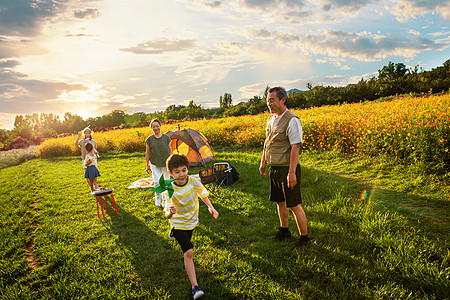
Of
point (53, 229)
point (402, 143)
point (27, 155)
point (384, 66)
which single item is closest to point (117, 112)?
point (27, 155)

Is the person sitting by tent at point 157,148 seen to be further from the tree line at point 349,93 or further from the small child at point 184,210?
the tree line at point 349,93

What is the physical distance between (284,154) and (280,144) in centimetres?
16

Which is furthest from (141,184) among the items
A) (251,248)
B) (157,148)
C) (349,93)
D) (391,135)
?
(349,93)

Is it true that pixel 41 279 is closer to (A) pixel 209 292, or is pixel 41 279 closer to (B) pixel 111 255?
(B) pixel 111 255

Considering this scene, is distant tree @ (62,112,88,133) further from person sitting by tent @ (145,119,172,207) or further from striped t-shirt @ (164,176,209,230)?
striped t-shirt @ (164,176,209,230)

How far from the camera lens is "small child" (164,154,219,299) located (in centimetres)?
281

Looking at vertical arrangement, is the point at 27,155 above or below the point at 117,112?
below

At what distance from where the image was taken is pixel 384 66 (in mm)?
40531

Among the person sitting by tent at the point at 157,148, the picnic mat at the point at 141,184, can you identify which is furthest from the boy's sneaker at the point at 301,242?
the picnic mat at the point at 141,184

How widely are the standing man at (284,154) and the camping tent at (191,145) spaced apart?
255 inches

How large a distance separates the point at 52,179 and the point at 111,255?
8.38 metres

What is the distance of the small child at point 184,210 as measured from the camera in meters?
2.81

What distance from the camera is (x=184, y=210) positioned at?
2926 millimetres

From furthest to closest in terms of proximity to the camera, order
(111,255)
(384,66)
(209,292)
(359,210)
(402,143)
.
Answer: (384,66), (402,143), (359,210), (111,255), (209,292)
